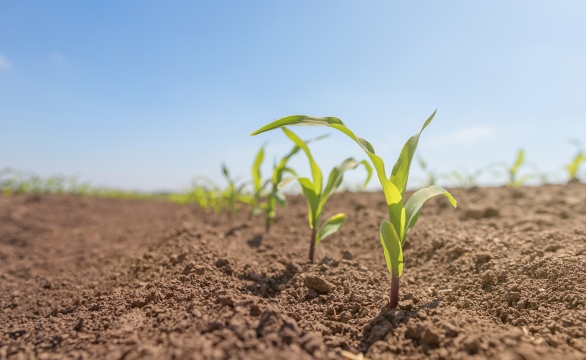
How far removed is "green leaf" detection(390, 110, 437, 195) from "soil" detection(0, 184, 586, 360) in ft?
1.44

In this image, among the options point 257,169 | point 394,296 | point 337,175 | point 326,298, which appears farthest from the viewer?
point 257,169

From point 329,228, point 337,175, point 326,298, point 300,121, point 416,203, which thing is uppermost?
point 300,121

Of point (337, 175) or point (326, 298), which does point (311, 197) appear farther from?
point (326, 298)

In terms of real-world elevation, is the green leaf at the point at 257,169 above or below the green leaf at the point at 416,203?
above

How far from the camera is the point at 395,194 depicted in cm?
134

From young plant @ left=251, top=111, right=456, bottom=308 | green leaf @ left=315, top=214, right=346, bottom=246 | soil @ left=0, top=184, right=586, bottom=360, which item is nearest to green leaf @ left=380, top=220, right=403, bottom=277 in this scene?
young plant @ left=251, top=111, right=456, bottom=308

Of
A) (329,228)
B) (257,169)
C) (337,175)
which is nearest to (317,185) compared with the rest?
(337,175)

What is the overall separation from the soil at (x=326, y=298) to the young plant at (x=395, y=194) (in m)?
0.17

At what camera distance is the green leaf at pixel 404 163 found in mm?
1404

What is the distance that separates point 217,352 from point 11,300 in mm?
1961

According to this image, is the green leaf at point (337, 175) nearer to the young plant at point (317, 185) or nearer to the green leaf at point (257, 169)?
the young plant at point (317, 185)

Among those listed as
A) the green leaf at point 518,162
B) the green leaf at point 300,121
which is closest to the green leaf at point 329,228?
the green leaf at point 300,121

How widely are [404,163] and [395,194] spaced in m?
0.15

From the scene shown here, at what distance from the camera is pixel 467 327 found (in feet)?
3.93
